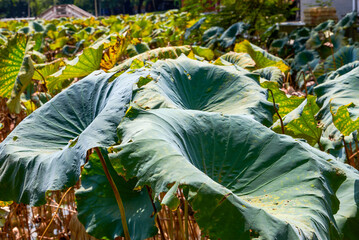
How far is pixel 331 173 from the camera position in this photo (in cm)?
90

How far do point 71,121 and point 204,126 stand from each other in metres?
0.41

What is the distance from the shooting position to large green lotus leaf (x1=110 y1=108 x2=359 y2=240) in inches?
26.7

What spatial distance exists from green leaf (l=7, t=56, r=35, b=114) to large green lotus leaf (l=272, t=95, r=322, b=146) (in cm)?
91

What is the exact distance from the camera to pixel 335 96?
1.45 metres

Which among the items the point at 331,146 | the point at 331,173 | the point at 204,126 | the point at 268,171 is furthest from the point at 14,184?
the point at 331,146

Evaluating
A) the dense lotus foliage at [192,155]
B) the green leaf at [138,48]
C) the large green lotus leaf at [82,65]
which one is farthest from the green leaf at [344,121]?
the green leaf at [138,48]

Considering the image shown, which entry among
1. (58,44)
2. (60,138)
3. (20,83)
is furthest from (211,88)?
(58,44)

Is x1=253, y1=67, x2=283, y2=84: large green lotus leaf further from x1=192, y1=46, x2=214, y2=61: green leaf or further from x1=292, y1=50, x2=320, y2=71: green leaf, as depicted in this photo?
x1=292, y1=50, x2=320, y2=71: green leaf

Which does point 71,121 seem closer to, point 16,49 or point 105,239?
point 105,239

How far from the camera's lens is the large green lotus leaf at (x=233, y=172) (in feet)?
2.23

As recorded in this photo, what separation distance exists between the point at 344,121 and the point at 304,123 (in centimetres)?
16

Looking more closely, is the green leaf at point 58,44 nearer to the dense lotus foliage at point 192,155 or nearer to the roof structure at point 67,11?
A: the dense lotus foliage at point 192,155

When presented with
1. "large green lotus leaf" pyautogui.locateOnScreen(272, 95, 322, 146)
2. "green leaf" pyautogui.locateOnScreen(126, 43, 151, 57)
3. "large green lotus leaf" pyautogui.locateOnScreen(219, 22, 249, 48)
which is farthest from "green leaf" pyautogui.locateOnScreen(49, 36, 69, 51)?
"large green lotus leaf" pyautogui.locateOnScreen(272, 95, 322, 146)

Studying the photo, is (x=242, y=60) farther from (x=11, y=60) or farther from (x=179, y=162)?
(x=179, y=162)
